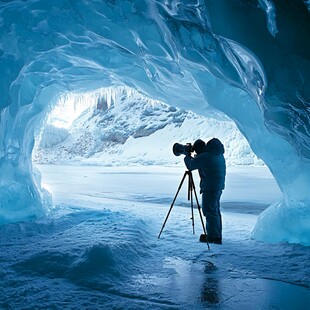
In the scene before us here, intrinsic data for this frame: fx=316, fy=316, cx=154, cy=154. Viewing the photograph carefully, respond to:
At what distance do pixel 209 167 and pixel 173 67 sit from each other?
2.69 metres

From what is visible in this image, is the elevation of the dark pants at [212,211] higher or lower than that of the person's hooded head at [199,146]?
lower

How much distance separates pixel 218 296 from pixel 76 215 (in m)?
4.94

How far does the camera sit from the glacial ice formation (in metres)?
3.26

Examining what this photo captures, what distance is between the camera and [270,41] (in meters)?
3.17

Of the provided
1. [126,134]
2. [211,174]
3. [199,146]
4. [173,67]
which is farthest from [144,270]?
[126,134]

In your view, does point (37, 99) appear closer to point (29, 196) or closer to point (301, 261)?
point (29, 196)

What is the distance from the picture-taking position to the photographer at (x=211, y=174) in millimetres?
4496

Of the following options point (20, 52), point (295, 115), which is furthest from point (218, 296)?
point (20, 52)

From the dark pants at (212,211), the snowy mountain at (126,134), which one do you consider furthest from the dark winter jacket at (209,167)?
the snowy mountain at (126,134)

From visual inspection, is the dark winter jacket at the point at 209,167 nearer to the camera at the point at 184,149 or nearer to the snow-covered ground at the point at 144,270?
the camera at the point at 184,149

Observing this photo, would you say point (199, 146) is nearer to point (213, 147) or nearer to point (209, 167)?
point (213, 147)

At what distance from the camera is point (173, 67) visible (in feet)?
20.8

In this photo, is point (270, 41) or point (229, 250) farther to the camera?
point (229, 250)

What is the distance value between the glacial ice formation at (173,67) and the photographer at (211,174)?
2.84 ft
